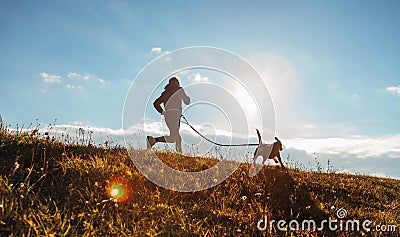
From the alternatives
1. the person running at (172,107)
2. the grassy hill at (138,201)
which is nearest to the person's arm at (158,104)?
the person running at (172,107)

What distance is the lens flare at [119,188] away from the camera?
712cm

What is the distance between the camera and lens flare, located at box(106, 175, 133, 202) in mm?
7121

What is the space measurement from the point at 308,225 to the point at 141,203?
3377 mm

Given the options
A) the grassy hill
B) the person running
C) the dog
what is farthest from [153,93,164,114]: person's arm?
the dog

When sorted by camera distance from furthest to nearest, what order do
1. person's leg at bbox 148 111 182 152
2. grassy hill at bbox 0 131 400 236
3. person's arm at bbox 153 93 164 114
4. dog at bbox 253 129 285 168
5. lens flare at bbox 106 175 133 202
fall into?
1. person's arm at bbox 153 93 164 114
2. person's leg at bbox 148 111 182 152
3. dog at bbox 253 129 285 168
4. lens flare at bbox 106 175 133 202
5. grassy hill at bbox 0 131 400 236

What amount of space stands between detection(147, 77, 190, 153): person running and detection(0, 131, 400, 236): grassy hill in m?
2.13

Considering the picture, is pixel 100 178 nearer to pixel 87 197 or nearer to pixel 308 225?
pixel 87 197

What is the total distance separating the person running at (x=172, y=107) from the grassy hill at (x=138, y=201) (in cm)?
213

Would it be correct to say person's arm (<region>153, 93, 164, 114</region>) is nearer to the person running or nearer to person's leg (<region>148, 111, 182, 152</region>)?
the person running


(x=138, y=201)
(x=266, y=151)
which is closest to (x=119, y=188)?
(x=138, y=201)

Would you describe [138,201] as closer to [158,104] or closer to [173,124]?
[173,124]

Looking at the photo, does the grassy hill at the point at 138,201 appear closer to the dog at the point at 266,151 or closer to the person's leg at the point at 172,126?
the dog at the point at 266,151

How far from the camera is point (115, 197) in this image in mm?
7066

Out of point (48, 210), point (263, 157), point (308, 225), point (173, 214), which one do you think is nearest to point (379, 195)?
point (263, 157)
